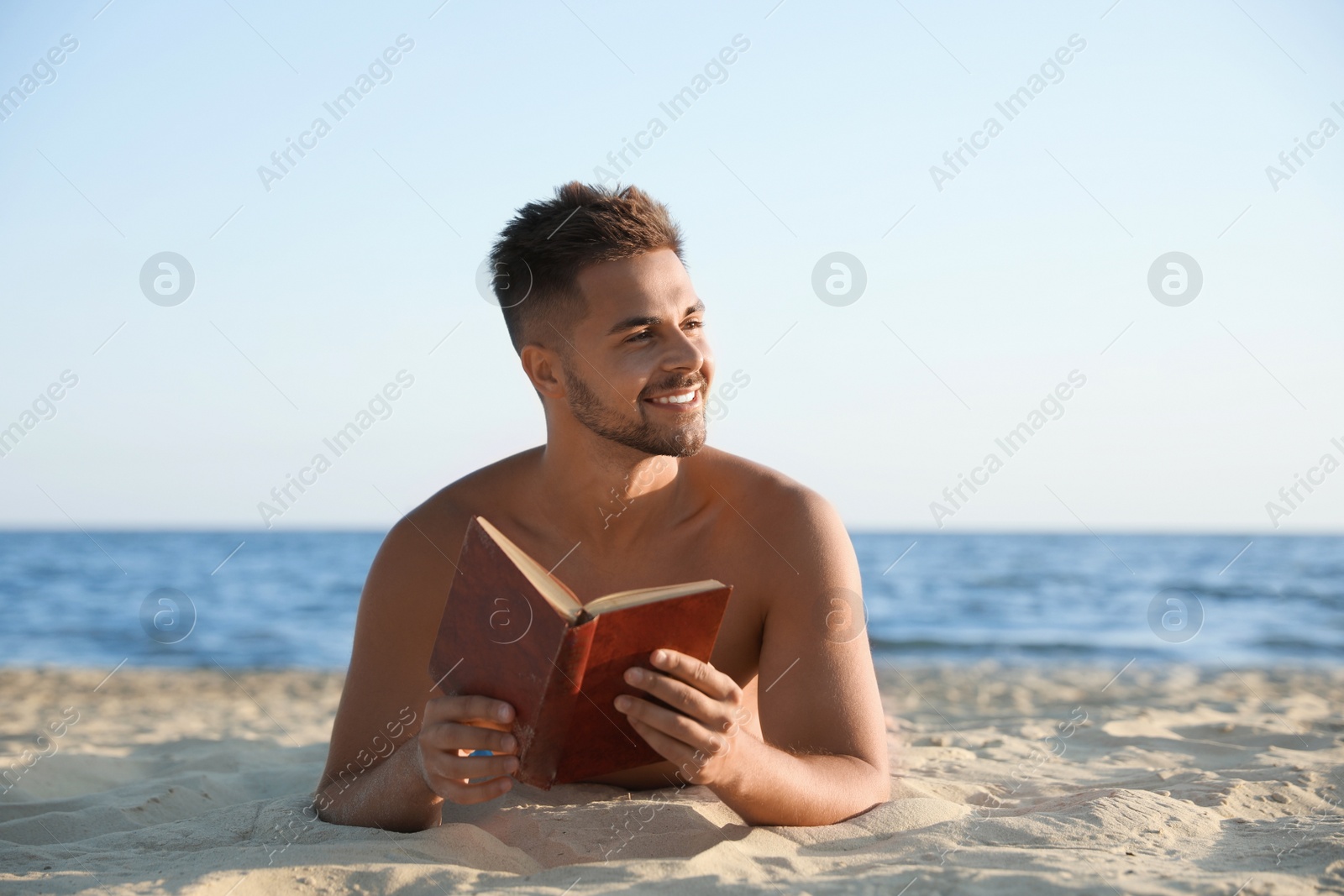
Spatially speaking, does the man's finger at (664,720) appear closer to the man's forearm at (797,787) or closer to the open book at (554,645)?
the open book at (554,645)

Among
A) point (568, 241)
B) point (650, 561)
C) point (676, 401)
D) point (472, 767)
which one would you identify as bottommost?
point (472, 767)

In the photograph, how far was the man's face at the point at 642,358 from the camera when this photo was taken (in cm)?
293

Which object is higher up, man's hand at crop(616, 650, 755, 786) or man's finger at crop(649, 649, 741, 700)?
man's finger at crop(649, 649, 741, 700)

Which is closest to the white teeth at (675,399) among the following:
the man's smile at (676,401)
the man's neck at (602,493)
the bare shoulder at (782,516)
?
the man's smile at (676,401)

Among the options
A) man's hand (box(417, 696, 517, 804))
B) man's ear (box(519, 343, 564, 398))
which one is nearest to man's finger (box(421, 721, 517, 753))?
man's hand (box(417, 696, 517, 804))

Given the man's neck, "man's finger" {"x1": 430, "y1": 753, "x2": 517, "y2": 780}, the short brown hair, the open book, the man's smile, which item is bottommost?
"man's finger" {"x1": 430, "y1": 753, "x2": 517, "y2": 780}

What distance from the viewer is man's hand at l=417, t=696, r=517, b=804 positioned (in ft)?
7.03

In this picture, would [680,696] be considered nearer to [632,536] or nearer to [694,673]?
[694,673]

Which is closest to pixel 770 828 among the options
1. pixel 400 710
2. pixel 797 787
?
pixel 797 787

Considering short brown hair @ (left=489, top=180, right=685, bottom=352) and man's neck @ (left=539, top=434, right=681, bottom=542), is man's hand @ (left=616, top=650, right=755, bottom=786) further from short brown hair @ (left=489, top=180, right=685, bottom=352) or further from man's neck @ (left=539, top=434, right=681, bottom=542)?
short brown hair @ (left=489, top=180, right=685, bottom=352)

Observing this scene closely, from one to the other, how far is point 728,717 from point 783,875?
0.37 meters

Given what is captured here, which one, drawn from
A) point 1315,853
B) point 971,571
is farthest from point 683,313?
point 971,571

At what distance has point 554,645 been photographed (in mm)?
1952

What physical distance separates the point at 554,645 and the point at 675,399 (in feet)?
3.73
